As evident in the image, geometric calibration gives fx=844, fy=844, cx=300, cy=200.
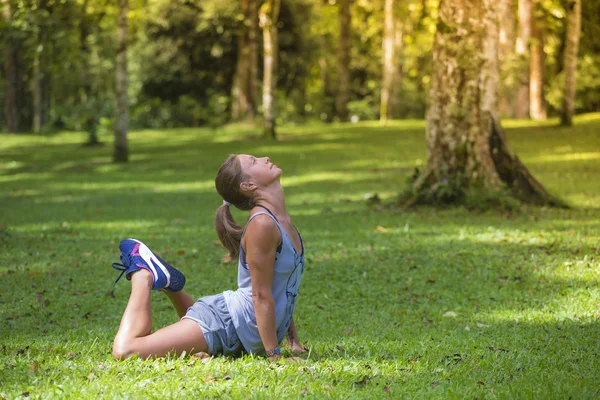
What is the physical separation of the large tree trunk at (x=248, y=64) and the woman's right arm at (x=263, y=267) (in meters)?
30.9

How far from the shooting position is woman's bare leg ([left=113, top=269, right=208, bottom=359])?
5.55m

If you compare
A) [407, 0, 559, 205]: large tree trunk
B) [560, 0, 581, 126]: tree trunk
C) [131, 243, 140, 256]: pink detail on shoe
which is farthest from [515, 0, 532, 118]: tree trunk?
[131, 243, 140, 256]: pink detail on shoe

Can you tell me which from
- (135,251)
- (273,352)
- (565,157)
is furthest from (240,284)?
(565,157)

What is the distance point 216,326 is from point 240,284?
1.07ft

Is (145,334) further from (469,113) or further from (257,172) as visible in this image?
(469,113)

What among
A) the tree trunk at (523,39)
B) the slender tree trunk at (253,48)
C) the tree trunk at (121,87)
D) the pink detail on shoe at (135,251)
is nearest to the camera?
the pink detail on shoe at (135,251)

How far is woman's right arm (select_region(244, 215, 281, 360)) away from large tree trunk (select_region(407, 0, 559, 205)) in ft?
30.1

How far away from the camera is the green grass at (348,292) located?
506 centimetres

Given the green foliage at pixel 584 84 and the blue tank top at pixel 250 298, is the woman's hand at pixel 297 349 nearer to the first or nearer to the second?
the blue tank top at pixel 250 298

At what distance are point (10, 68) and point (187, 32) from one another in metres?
10.1

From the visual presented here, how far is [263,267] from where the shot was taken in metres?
5.46

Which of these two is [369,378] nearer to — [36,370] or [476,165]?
[36,370]

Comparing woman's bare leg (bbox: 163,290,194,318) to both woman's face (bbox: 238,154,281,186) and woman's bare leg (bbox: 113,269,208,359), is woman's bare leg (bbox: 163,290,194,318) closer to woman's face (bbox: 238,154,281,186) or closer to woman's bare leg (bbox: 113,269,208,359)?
woman's bare leg (bbox: 113,269,208,359)

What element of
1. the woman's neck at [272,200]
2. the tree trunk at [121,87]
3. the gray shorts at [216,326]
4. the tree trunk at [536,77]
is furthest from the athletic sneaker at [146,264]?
the tree trunk at [536,77]
